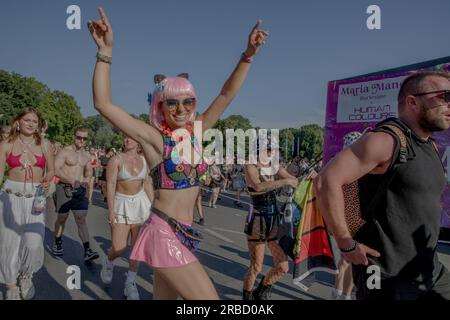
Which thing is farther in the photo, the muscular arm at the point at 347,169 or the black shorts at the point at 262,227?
the black shorts at the point at 262,227

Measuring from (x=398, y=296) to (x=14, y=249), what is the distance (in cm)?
367

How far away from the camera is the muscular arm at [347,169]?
1.89 m

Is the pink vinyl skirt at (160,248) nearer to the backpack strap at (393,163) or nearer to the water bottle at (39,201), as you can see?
the backpack strap at (393,163)

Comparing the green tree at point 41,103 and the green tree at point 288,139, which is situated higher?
the green tree at point 41,103

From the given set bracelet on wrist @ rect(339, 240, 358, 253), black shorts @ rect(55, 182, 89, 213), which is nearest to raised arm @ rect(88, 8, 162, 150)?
bracelet on wrist @ rect(339, 240, 358, 253)

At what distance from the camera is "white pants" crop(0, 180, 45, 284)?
3.90 m

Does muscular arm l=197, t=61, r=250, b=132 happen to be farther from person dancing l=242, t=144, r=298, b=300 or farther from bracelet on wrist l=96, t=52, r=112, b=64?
person dancing l=242, t=144, r=298, b=300

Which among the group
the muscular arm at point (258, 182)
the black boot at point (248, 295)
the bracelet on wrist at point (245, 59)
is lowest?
the black boot at point (248, 295)

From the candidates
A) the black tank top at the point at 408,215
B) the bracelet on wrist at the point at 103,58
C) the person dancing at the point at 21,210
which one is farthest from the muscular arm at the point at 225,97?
the person dancing at the point at 21,210

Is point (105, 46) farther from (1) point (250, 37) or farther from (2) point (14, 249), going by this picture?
(2) point (14, 249)

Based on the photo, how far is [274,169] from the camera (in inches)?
179

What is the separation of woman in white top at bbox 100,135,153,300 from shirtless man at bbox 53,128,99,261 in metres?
1.26

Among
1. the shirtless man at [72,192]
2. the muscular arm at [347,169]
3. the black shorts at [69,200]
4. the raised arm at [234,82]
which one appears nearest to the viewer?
the muscular arm at [347,169]

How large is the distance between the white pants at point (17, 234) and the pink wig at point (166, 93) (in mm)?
2310
